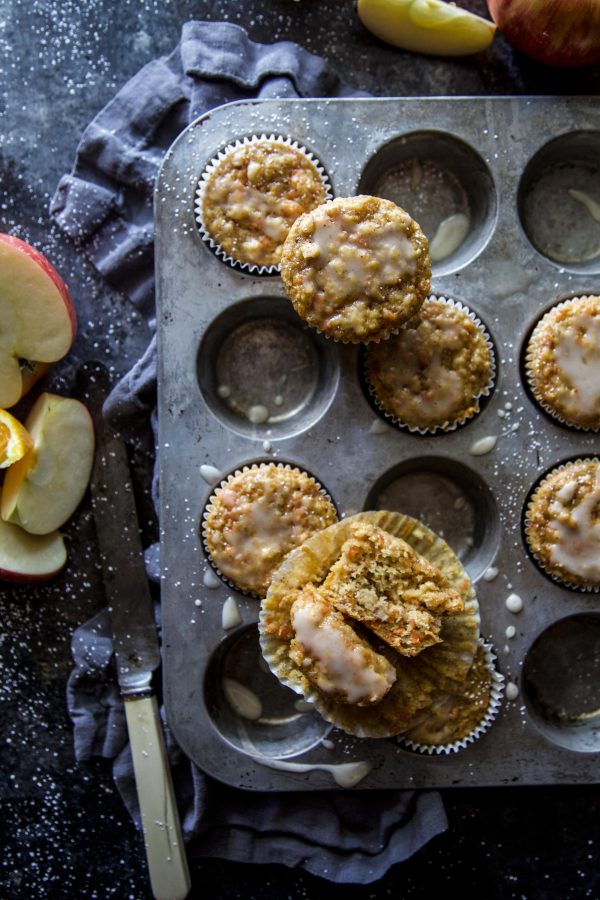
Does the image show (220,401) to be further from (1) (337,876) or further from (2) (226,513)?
(1) (337,876)

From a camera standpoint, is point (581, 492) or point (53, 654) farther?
point (53, 654)

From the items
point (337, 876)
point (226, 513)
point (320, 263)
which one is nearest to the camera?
point (320, 263)

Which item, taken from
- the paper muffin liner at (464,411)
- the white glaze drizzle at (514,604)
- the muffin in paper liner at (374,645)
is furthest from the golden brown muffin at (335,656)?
the paper muffin liner at (464,411)

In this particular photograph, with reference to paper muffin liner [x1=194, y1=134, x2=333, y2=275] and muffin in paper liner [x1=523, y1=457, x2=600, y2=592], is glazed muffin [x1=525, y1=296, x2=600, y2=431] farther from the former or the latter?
paper muffin liner [x1=194, y1=134, x2=333, y2=275]

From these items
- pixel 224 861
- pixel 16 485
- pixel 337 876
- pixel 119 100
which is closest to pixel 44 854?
pixel 224 861

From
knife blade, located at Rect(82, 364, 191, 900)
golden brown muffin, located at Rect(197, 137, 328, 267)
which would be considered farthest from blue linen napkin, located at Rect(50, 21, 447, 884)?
golden brown muffin, located at Rect(197, 137, 328, 267)
